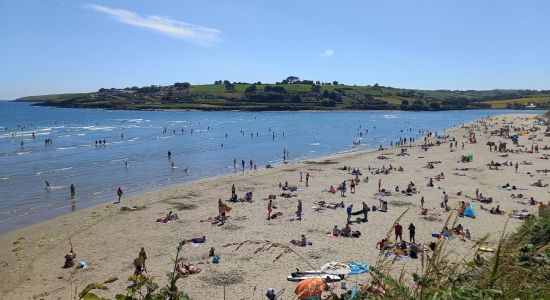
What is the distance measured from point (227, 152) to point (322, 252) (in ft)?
143

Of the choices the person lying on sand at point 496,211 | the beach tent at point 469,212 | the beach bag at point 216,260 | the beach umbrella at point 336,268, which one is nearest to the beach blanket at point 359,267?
the beach umbrella at point 336,268

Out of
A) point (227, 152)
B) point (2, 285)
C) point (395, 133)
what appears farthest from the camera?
point (395, 133)

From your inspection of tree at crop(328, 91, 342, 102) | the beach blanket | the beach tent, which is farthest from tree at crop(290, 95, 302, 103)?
the beach blanket

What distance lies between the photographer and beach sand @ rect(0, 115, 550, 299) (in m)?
18.1

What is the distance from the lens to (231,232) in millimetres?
24641

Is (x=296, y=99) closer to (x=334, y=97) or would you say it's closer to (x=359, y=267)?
(x=334, y=97)

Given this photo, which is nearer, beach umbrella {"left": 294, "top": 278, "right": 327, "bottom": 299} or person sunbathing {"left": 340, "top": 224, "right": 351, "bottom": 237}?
beach umbrella {"left": 294, "top": 278, "right": 327, "bottom": 299}

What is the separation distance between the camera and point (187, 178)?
43406mm

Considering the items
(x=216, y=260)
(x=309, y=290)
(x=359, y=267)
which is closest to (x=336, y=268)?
(x=359, y=267)

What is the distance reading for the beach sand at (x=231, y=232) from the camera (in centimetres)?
1811

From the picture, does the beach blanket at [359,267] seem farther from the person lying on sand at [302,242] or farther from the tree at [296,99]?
the tree at [296,99]

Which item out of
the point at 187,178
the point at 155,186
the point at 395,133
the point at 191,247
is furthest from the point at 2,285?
the point at 395,133

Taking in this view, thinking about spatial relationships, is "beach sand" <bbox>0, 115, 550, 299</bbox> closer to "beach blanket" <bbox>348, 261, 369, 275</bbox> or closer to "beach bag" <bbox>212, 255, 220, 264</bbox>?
"beach bag" <bbox>212, 255, 220, 264</bbox>

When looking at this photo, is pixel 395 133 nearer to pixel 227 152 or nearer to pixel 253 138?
pixel 253 138
